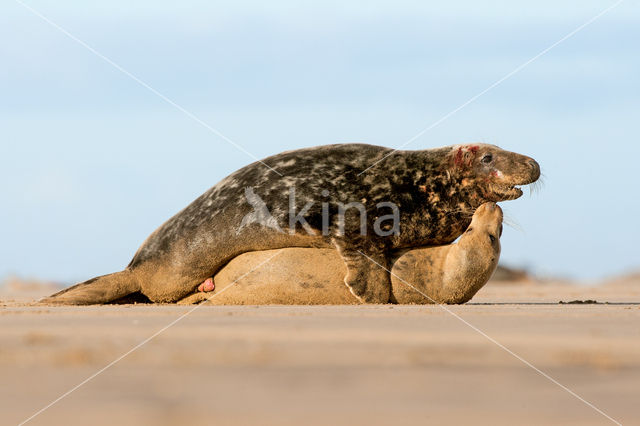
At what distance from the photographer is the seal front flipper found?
344 inches

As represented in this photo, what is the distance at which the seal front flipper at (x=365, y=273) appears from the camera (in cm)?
873

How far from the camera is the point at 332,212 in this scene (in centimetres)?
899

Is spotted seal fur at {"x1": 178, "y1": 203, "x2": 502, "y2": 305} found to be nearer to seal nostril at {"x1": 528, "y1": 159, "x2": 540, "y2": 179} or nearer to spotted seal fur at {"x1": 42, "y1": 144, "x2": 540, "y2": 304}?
spotted seal fur at {"x1": 42, "y1": 144, "x2": 540, "y2": 304}

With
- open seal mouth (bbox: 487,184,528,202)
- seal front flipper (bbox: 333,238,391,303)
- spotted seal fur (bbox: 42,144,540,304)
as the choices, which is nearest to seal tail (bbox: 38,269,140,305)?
spotted seal fur (bbox: 42,144,540,304)

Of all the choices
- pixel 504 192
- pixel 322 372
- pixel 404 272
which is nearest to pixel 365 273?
pixel 404 272

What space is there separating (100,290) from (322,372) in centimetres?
616

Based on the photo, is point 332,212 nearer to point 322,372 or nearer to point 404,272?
point 404,272

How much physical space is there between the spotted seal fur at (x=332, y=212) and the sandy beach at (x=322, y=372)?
2792mm

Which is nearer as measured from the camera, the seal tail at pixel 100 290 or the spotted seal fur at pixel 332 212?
the spotted seal fur at pixel 332 212

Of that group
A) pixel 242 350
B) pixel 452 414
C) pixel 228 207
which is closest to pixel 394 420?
pixel 452 414

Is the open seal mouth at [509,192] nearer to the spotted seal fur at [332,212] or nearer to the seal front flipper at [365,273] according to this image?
the spotted seal fur at [332,212]

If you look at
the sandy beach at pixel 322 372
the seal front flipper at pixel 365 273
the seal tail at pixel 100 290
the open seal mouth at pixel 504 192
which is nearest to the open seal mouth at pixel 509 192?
the open seal mouth at pixel 504 192

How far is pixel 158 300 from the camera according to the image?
388 inches

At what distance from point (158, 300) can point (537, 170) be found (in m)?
4.35
